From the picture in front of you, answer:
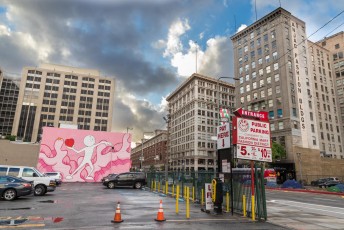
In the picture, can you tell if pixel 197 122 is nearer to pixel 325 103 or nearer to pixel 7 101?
pixel 325 103

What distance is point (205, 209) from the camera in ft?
39.8

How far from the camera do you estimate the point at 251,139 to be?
11.2 metres

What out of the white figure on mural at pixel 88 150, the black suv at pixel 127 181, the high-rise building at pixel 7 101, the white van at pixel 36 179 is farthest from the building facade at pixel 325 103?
the high-rise building at pixel 7 101

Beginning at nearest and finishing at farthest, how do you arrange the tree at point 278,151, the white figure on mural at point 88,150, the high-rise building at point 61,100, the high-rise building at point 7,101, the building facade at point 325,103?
the white figure on mural at point 88,150 < the tree at point 278,151 < the building facade at point 325,103 < the high-rise building at point 61,100 < the high-rise building at point 7,101

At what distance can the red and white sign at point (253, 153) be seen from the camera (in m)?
10.8

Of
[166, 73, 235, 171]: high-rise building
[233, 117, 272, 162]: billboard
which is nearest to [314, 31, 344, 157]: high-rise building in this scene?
[166, 73, 235, 171]: high-rise building

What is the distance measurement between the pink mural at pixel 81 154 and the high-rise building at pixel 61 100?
72862 mm

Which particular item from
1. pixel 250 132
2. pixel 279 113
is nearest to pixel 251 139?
pixel 250 132

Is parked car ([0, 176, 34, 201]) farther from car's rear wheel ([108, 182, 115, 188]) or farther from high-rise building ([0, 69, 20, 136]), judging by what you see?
high-rise building ([0, 69, 20, 136])

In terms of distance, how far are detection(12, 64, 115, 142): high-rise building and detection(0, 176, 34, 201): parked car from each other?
3837 inches

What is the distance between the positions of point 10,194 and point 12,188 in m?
0.35

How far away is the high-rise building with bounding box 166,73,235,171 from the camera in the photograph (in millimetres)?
94356

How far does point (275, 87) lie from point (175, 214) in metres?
57.2

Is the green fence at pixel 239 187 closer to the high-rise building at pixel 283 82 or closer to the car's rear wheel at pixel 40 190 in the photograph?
the car's rear wheel at pixel 40 190
